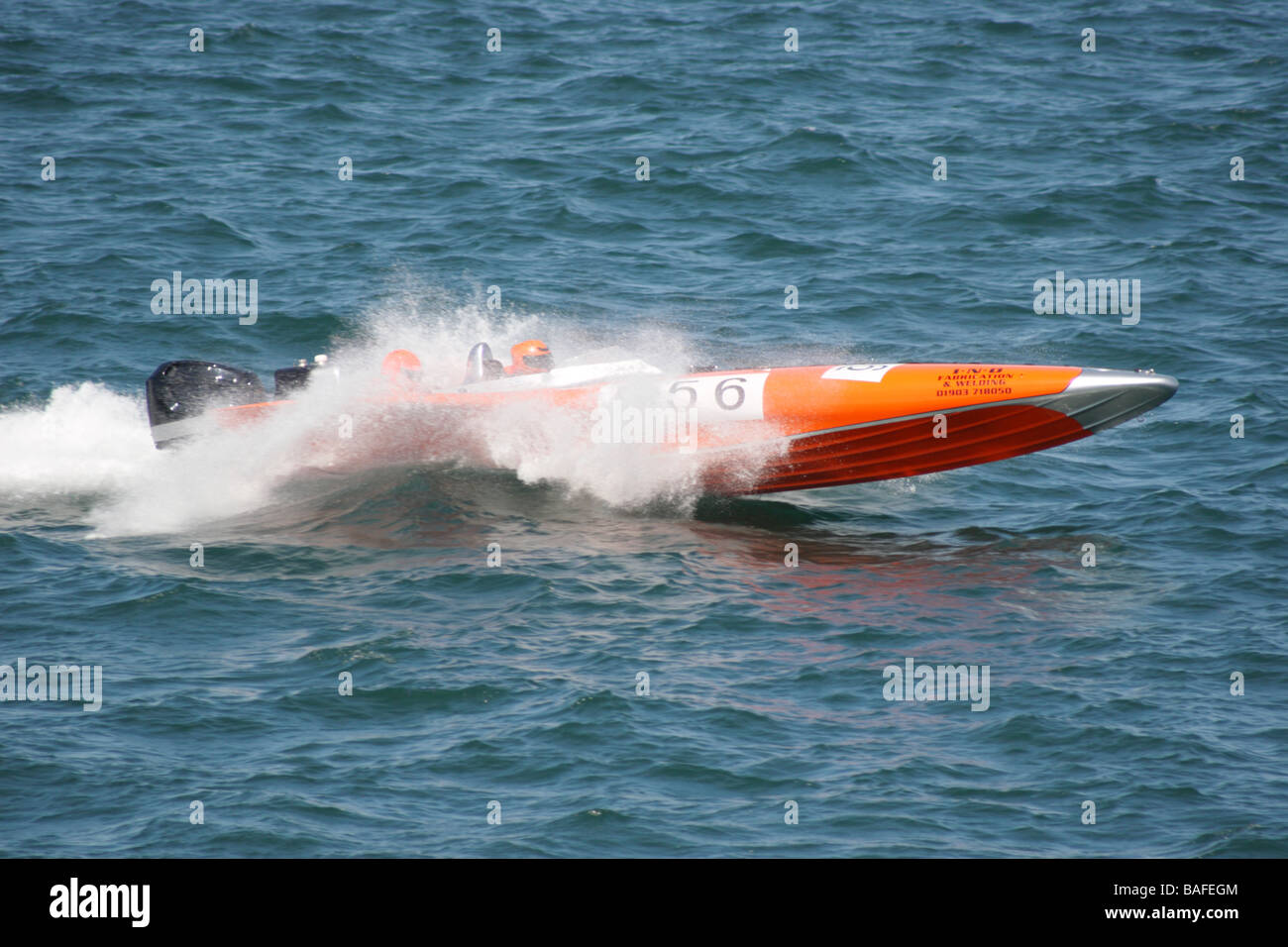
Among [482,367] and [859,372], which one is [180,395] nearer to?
[482,367]

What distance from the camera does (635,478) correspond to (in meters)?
14.5

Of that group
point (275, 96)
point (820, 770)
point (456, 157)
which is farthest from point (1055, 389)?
point (275, 96)

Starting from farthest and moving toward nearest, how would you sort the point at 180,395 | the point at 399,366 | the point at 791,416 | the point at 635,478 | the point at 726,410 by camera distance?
the point at 399,366, the point at 180,395, the point at 635,478, the point at 726,410, the point at 791,416

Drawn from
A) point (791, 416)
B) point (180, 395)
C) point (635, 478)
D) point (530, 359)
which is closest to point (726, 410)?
point (791, 416)

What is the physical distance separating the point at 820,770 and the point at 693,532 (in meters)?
4.79

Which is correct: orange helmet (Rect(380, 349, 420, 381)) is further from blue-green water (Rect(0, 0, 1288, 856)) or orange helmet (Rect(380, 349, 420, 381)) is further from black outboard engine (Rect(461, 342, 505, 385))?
blue-green water (Rect(0, 0, 1288, 856))

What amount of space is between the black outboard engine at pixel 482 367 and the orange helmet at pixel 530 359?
0.15 meters

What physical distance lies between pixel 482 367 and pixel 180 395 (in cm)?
321

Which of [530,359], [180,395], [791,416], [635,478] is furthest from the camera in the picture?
[530,359]

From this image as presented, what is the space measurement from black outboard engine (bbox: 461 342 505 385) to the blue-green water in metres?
1.13

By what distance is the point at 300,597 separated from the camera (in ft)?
39.9

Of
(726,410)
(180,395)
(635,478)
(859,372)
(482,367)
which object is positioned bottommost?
(635,478)

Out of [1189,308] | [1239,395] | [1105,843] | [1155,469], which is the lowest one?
[1105,843]
